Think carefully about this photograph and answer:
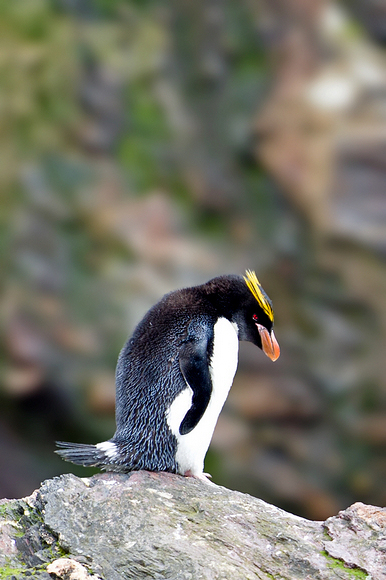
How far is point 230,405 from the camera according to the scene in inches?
173

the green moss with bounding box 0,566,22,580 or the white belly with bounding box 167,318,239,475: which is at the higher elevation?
the white belly with bounding box 167,318,239,475

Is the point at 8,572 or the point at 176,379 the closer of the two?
the point at 8,572

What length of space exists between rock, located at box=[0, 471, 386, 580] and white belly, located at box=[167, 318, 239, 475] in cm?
17

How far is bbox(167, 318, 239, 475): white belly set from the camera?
186 centimetres

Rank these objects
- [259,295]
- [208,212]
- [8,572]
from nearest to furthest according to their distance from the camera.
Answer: [8,572] < [259,295] < [208,212]

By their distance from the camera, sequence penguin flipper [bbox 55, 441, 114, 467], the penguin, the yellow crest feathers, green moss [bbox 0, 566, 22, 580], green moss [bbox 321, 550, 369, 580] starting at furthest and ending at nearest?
the yellow crest feathers < the penguin < penguin flipper [bbox 55, 441, 114, 467] < green moss [bbox 321, 550, 369, 580] < green moss [bbox 0, 566, 22, 580]

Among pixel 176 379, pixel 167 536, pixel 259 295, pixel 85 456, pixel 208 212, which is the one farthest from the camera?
pixel 208 212

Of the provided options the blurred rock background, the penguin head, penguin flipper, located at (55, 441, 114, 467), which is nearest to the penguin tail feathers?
penguin flipper, located at (55, 441, 114, 467)

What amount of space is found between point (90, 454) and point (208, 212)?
3.12 m

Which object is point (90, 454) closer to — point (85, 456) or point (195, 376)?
point (85, 456)

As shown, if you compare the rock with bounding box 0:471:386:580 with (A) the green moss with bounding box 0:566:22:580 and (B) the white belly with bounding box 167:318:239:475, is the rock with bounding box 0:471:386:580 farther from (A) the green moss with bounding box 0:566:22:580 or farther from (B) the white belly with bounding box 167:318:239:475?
(B) the white belly with bounding box 167:318:239:475

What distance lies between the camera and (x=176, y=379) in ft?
6.08

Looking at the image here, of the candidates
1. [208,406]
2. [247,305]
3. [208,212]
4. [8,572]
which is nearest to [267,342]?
[247,305]

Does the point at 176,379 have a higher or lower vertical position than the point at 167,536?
higher
